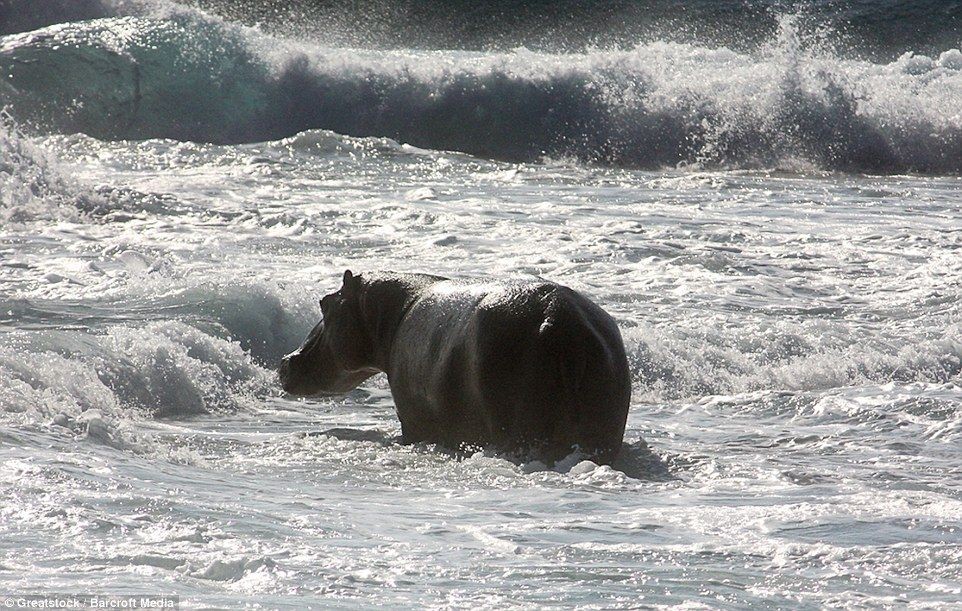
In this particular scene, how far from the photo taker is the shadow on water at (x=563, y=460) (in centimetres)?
615

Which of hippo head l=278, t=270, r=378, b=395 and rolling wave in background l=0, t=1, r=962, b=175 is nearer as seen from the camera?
hippo head l=278, t=270, r=378, b=395

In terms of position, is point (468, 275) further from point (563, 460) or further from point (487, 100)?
point (487, 100)

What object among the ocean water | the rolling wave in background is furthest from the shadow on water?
the rolling wave in background

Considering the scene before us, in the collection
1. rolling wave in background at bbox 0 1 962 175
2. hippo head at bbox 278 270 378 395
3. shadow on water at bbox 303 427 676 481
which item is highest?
rolling wave in background at bbox 0 1 962 175

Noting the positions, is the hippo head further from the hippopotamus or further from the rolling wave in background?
the rolling wave in background

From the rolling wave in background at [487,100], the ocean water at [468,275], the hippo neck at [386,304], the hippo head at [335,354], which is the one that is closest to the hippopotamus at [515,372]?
the ocean water at [468,275]

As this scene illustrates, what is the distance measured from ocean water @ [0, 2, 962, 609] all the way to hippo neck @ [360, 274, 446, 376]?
0.60m

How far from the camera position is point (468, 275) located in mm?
11625

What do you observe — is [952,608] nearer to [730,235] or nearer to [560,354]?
[560,354]

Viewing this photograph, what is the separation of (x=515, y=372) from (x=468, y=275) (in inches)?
213

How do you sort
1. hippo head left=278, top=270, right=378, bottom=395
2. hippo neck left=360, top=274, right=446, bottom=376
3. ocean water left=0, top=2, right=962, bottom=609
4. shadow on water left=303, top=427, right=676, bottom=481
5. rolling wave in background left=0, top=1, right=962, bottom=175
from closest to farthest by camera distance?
ocean water left=0, top=2, right=962, bottom=609 < shadow on water left=303, top=427, right=676, bottom=481 < hippo neck left=360, top=274, right=446, bottom=376 < hippo head left=278, top=270, right=378, bottom=395 < rolling wave in background left=0, top=1, right=962, bottom=175

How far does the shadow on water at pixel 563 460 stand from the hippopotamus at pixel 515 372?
0.15ft

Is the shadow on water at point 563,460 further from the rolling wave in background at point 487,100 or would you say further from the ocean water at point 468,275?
the rolling wave in background at point 487,100

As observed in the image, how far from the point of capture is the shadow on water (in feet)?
20.2
